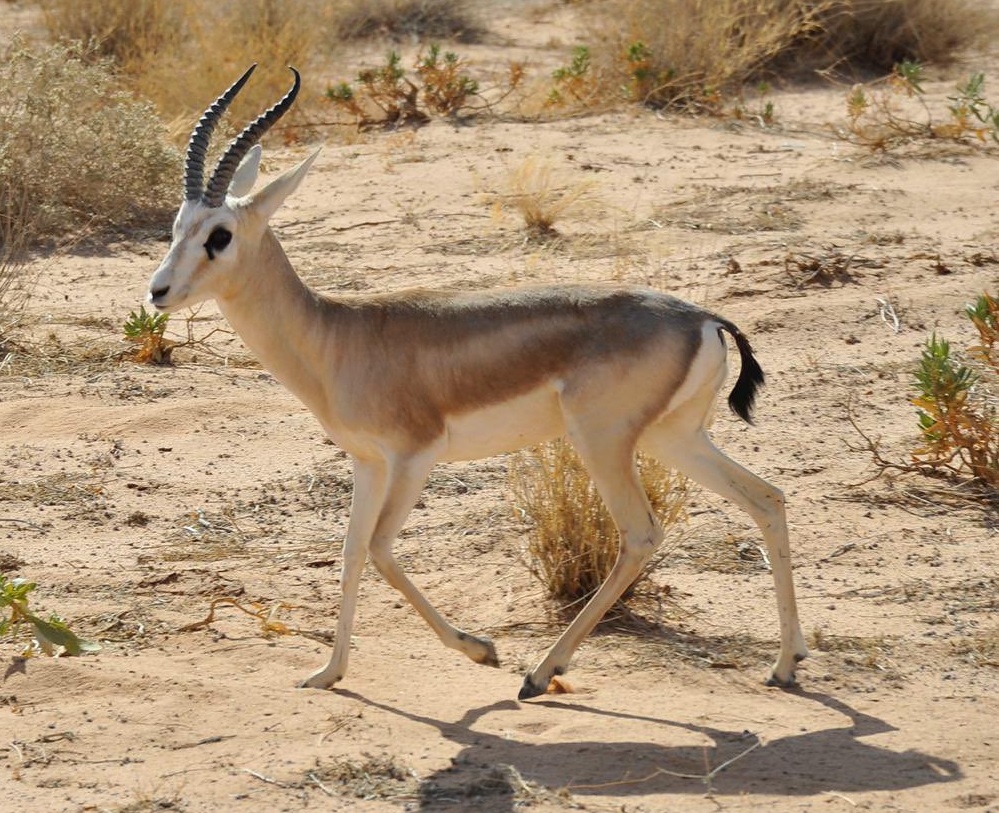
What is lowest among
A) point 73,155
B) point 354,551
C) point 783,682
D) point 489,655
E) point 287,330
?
point 783,682

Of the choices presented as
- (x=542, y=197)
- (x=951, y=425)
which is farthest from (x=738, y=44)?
(x=951, y=425)

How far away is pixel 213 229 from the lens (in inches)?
220

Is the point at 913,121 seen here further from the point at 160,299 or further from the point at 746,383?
the point at 160,299

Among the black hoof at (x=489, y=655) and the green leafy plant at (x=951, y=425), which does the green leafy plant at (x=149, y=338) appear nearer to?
the black hoof at (x=489, y=655)

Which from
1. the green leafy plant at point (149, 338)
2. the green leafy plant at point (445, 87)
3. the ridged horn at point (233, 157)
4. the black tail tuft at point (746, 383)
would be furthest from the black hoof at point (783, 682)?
the green leafy plant at point (445, 87)

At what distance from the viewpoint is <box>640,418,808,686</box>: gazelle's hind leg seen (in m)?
5.79

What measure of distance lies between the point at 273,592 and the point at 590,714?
1806 mm

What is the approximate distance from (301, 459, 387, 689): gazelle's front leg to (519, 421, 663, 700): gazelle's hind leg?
679 millimetres

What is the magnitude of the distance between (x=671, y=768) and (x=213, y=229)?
8.10 feet

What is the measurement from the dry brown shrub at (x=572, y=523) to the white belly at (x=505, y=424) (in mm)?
769

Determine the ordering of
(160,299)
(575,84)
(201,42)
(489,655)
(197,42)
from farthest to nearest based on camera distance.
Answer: (197,42) < (201,42) < (575,84) < (489,655) < (160,299)

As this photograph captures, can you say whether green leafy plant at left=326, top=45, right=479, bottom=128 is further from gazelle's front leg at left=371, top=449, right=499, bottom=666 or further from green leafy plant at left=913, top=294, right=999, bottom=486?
gazelle's front leg at left=371, top=449, right=499, bottom=666

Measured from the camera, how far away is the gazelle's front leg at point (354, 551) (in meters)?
5.68

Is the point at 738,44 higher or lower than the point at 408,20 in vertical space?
lower
